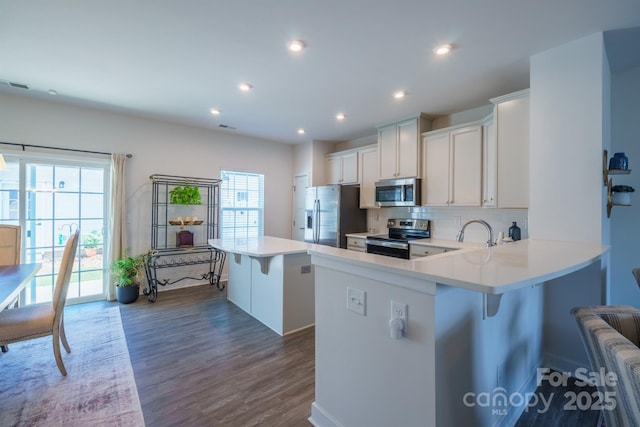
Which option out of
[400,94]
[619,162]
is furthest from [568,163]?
[400,94]

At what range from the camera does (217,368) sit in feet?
7.35

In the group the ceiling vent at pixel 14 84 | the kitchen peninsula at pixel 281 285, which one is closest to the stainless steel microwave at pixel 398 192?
the kitchen peninsula at pixel 281 285

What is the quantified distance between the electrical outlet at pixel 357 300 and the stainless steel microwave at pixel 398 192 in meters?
2.86

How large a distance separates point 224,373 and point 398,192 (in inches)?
126

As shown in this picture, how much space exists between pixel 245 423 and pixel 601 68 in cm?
351

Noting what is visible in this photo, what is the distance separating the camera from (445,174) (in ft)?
12.2

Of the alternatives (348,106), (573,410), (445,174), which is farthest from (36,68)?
(573,410)

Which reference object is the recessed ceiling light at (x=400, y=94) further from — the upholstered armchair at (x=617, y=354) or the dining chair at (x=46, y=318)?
the dining chair at (x=46, y=318)

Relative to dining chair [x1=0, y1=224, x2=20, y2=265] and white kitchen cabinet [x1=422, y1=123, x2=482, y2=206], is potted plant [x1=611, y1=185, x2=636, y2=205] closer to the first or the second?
white kitchen cabinet [x1=422, y1=123, x2=482, y2=206]

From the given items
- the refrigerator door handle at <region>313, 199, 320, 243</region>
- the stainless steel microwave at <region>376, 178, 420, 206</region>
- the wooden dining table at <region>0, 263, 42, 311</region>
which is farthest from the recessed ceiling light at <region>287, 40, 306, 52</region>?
the refrigerator door handle at <region>313, 199, 320, 243</region>

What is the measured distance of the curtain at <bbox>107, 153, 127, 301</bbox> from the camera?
12.7 feet

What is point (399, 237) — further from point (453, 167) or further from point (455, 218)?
point (453, 167)

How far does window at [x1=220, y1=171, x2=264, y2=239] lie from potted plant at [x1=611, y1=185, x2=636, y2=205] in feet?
15.9

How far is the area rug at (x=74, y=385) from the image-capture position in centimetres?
171
